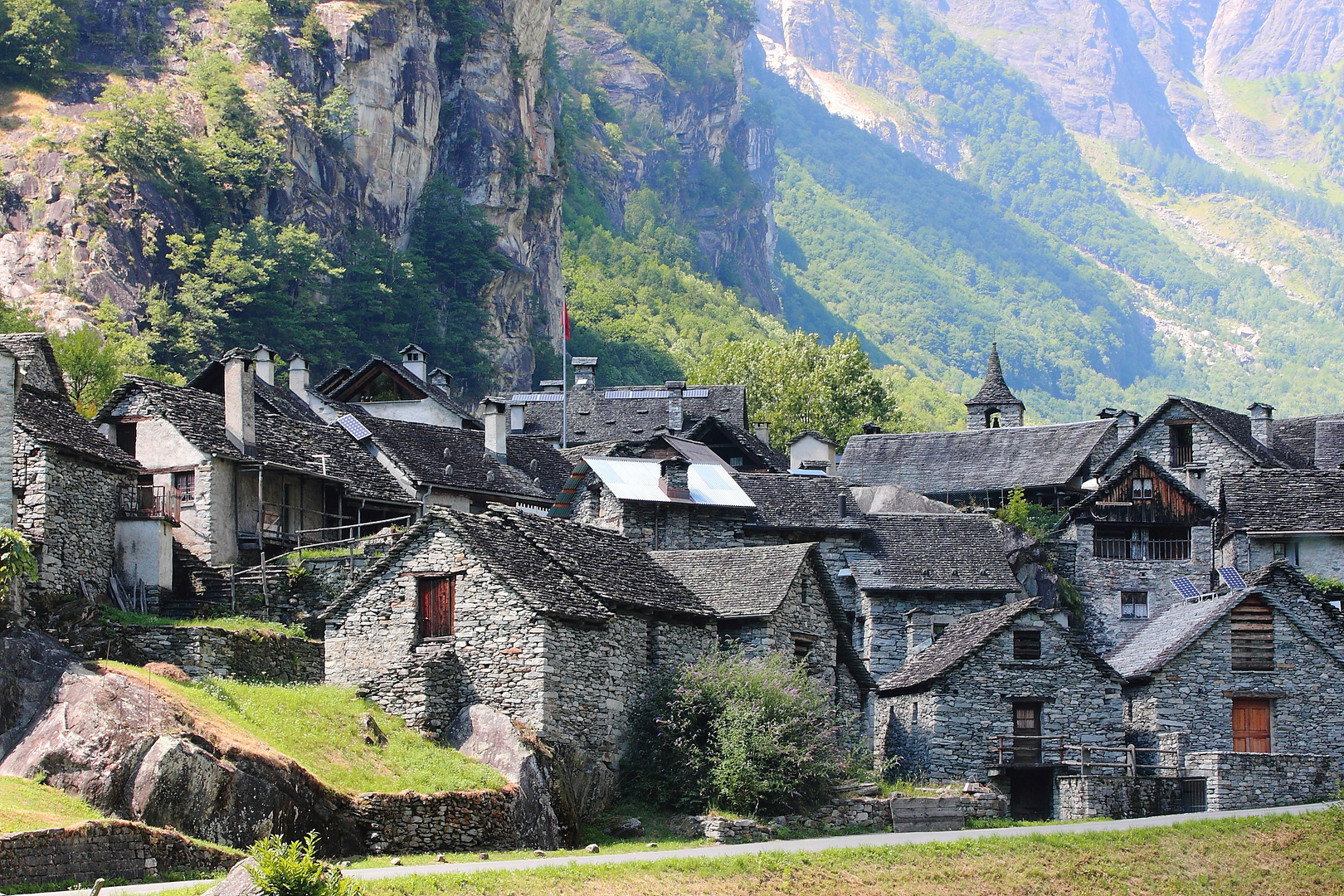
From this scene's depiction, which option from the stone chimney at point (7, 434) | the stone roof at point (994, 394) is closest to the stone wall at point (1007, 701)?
the stone chimney at point (7, 434)

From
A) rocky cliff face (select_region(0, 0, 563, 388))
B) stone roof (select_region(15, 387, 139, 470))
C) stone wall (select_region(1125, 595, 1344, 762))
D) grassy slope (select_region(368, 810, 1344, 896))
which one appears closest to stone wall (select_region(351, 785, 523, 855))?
grassy slope (select_region(368, 810, 1344, 896))

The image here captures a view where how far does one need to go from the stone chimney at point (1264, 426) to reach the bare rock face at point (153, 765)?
60112mm

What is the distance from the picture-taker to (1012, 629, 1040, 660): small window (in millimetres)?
53156

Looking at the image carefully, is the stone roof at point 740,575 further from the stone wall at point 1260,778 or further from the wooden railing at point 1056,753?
the stone wall at point 1260,778

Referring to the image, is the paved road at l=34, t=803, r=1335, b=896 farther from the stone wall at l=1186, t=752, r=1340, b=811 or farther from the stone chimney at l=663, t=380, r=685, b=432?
the stone chimney at l=663, t=380, r=685, b=432

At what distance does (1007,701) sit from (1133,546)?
74.8 feet

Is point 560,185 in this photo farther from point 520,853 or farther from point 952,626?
point 520,853

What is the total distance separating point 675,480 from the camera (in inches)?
2469

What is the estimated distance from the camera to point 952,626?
5800 centimetres

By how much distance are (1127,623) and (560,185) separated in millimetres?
87885

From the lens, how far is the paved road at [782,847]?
33038 millimetres

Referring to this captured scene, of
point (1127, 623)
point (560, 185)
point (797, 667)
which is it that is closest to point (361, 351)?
point (560, 185)

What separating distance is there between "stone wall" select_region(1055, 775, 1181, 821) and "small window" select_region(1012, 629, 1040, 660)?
3.86 m

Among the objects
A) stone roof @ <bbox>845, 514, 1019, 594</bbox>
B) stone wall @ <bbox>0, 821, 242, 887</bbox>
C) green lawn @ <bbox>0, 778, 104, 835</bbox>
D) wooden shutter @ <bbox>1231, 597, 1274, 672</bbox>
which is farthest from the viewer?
stone roof @ <bbox>845, 514, 1019, 594</bbox>
